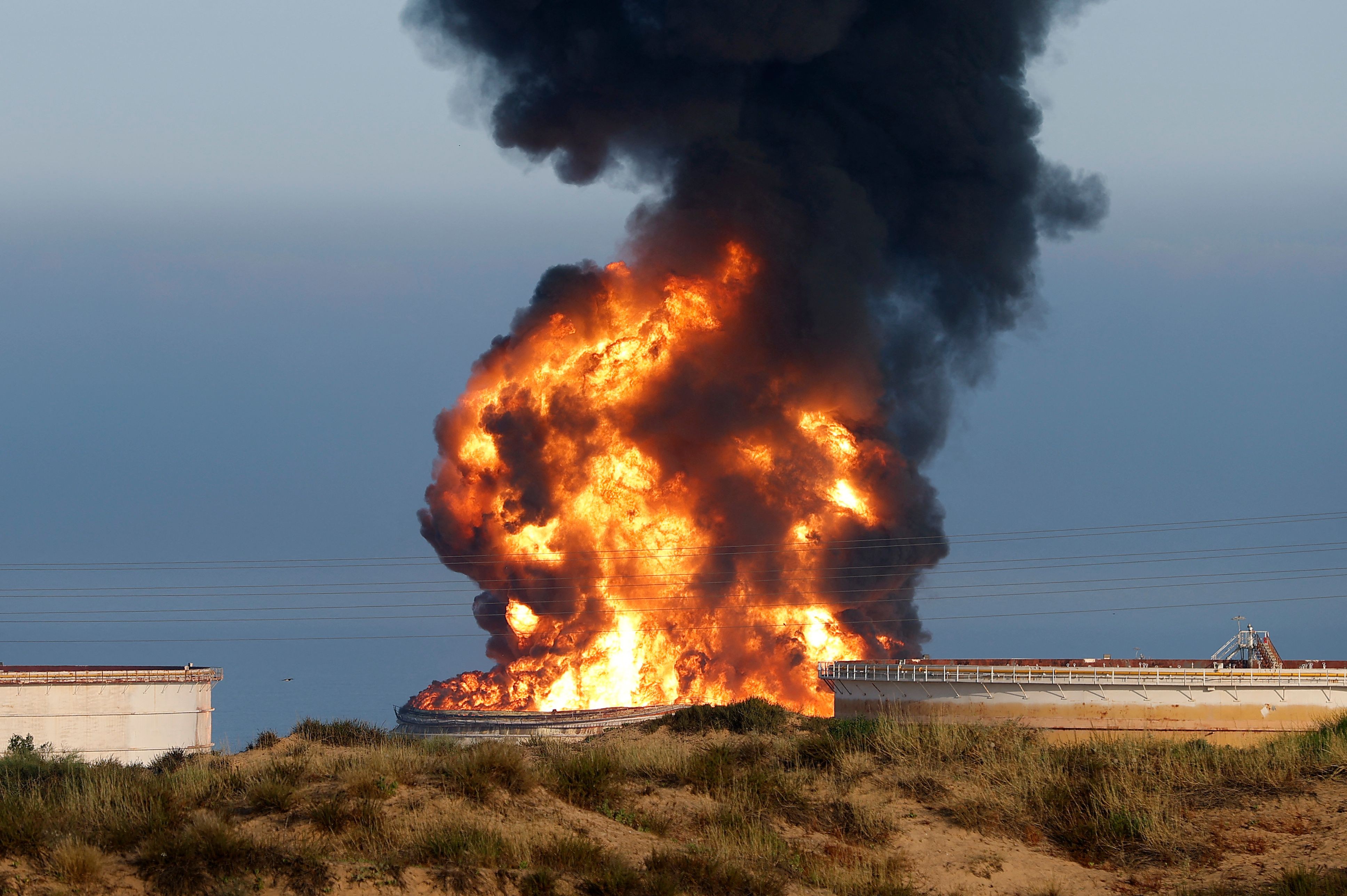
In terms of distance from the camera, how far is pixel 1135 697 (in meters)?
61.5

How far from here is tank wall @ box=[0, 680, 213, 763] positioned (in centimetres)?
9100

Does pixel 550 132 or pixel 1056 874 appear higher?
pixel 550 132

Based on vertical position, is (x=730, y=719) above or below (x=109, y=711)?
below

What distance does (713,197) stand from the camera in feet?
318

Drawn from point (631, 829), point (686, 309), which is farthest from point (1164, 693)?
point (686, 309)

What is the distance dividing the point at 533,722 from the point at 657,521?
1667cm

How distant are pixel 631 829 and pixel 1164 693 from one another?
37.6m

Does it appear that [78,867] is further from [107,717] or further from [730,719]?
[107,717]

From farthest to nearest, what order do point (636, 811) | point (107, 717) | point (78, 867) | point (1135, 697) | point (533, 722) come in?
point (107, 717) → point (533, 722) → point (1135, 697) → point (636, 811) → point (78, 867)

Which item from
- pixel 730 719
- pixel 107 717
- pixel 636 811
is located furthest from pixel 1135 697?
pixel 107 717

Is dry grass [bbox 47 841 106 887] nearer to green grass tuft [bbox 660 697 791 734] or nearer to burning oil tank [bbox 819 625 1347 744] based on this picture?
green grass tuft [bbox 660 697 791 734]

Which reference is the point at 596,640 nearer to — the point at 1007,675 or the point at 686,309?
the point at 686,309

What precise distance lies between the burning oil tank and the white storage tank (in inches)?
2061

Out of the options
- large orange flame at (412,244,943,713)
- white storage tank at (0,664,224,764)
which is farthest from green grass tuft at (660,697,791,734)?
white storage tank at (0,664,224,764)
